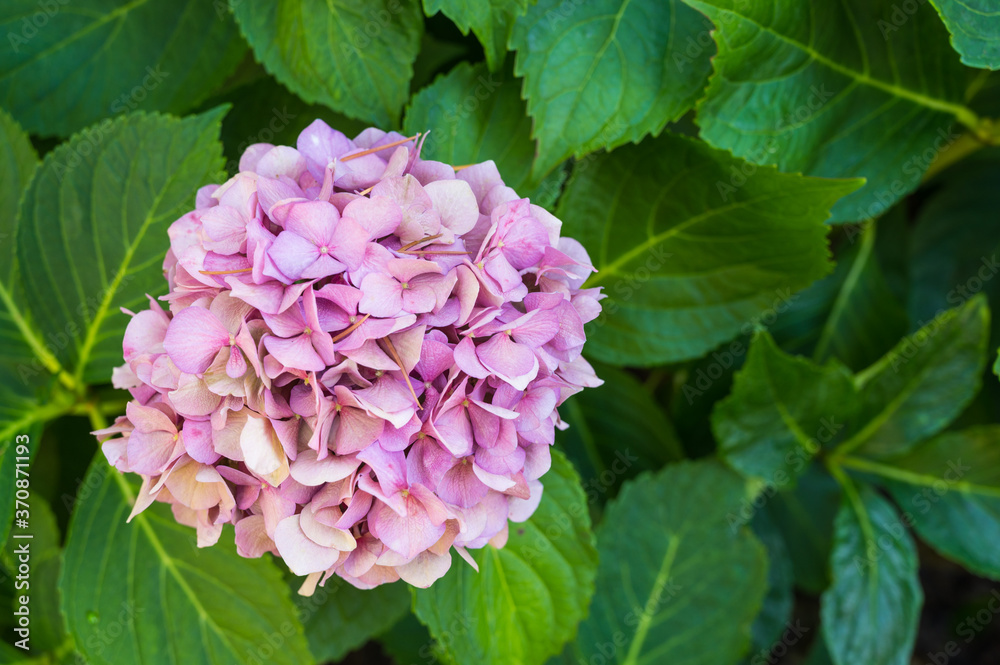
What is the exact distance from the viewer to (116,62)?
Answer: 93 cm

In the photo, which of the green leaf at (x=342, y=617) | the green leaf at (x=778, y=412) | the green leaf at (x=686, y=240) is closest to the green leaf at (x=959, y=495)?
the green leaf at (x=778, y=412)

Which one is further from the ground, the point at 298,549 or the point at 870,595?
the point at 298,549

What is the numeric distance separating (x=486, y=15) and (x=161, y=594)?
703mm

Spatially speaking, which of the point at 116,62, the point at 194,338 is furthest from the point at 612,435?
the point at 116,62

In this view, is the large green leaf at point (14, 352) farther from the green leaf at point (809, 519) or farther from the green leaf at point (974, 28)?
the green leaf at point (809, 519)

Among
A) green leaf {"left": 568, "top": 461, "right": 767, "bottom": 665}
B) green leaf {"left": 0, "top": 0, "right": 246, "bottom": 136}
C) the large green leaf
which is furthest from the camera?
green leaf {"left": 568, "top": 461, "right": 767, "bottom": 665}

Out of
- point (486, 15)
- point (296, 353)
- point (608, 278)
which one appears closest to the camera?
point (296, 353)

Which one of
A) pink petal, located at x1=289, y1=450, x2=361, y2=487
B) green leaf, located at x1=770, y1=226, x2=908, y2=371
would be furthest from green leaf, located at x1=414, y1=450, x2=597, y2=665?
green leaf, located at x1=770, y1=226, x2=908, y2=371

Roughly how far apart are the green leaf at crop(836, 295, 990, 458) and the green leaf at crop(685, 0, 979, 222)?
0.19 m

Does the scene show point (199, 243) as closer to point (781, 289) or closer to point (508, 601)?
point (508, 601)

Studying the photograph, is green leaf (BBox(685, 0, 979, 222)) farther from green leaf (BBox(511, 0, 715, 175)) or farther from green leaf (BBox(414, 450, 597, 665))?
green leaf (BBox(414, 450, 597, 665))

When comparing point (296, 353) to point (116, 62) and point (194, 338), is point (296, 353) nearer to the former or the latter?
point (194, 338)

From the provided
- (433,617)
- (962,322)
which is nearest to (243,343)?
(433,617)

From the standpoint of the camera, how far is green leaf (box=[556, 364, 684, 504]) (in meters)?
1.11
